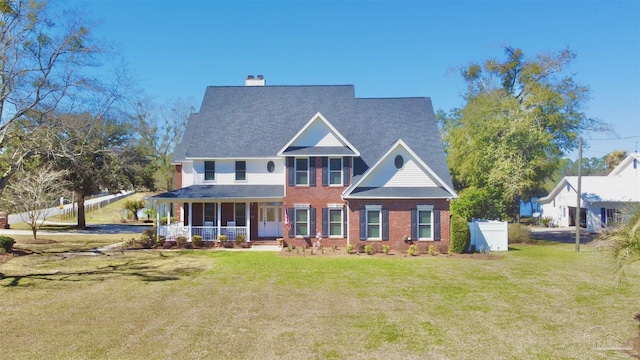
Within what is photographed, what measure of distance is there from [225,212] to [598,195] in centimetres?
3517

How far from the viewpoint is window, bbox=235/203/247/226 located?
28.4 metres

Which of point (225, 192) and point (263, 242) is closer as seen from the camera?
point (263, 242)

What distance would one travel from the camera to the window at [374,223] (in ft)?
78.6

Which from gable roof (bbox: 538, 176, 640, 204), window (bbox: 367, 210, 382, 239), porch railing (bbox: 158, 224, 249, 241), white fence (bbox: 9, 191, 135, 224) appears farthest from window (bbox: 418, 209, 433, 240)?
white fence (bbox: 9, 191, 135, 224)

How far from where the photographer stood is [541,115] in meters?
33.8

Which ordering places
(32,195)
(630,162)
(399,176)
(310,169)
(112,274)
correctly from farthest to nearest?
(630,162) → (32,195) → (310,169) → (399,176) → (112,274)

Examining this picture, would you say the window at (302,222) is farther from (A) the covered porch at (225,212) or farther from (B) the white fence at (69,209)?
(B) the white fence at (69,209)

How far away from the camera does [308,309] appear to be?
1255 centimetres

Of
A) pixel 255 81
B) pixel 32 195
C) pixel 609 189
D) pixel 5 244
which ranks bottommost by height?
pixel 5 244

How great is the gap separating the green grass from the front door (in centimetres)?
804

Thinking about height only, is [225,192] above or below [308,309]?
above

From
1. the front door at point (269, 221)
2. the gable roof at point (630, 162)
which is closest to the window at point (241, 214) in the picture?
the front door at point (269, 221)

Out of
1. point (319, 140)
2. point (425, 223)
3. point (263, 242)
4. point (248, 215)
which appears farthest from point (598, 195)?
point (248, 215)

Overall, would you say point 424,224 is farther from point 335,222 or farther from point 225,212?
point 225,212
